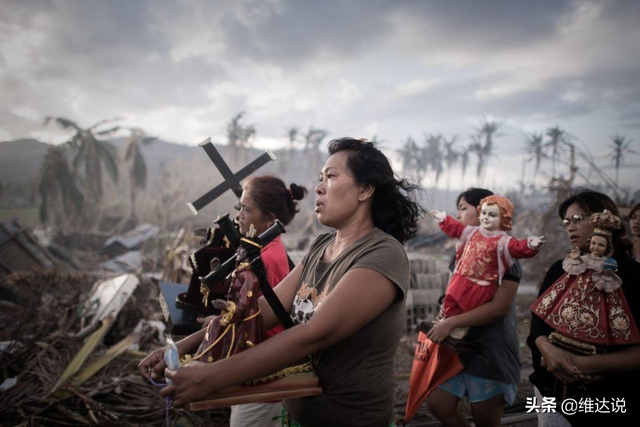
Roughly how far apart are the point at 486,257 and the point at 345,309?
1958 millimetres

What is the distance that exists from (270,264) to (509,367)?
6.52ft

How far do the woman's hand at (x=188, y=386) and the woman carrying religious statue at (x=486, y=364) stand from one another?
2109mm

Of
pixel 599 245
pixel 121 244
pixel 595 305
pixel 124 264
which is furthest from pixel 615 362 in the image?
pixel 121 244

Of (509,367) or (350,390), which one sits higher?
(350,390)

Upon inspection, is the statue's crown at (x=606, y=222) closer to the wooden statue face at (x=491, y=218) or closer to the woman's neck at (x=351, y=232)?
the wooden statue face at (x=491, y=218)

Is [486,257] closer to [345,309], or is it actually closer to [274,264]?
[274,264]

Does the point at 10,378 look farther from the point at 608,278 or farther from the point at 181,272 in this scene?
the point at 608,278

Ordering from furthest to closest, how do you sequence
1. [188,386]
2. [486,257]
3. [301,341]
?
[486,257], [301,341], [188,386]

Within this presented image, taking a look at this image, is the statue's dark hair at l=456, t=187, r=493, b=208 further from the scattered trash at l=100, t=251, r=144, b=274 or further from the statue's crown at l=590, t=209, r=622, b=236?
the scattered trash at l=100, t=251, r=144, b=274

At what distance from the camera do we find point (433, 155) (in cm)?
5950

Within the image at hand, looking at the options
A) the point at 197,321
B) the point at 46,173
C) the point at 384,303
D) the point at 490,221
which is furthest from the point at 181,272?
the point at 46,173

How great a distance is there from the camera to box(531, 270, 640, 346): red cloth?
2.03 metres

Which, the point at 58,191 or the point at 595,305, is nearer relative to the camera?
the point at 595,305

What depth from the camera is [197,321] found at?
286cm
